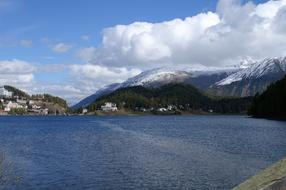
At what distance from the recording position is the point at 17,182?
1982 inches

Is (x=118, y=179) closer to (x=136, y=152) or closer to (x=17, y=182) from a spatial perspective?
(x=17, y=182)

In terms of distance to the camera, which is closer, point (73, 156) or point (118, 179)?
point (118, 179)

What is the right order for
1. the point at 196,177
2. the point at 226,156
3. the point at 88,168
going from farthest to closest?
1. the point at 226,156
2. the point at 88,168
3. the point at 196,177

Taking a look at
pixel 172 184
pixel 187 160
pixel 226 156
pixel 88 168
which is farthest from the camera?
pixel 226 156

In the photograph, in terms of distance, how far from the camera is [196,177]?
53.8 meters

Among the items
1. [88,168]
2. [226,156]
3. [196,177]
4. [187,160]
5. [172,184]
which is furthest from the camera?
[226,156]

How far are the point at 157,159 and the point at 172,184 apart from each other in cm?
2312

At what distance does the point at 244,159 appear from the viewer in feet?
234

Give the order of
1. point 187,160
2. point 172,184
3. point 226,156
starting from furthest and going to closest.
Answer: point 226,156 < point 187,160 < point 172,184

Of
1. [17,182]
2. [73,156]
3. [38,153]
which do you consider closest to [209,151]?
[73,156]

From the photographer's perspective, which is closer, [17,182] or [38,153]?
[17,182]

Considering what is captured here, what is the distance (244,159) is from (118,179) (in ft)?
82.2

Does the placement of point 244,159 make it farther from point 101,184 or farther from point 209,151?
point 101,184

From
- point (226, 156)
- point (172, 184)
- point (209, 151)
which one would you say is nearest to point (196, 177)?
point (172, 184)
